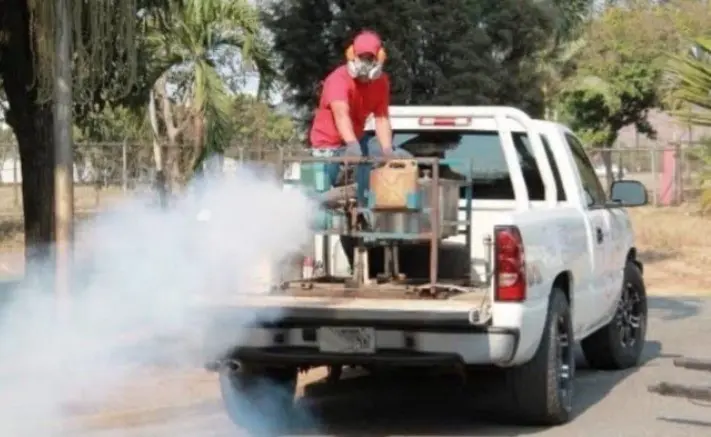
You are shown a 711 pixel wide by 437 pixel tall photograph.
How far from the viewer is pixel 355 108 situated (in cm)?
897

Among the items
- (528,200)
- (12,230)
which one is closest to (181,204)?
(528,200)

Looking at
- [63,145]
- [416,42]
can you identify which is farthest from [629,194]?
[416,42]

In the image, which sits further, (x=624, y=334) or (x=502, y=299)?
(x=624, y=334)

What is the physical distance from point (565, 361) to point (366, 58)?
91.6 inches

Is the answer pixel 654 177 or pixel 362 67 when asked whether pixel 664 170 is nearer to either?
pixel 654 177

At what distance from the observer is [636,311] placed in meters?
11.3

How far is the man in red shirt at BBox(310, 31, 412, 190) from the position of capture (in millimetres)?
8734

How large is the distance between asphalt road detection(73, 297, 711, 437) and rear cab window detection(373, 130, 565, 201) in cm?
152

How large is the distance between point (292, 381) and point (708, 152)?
7532 millimetres

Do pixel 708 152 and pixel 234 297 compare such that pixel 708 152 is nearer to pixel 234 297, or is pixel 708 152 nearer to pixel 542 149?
pixel 542 149

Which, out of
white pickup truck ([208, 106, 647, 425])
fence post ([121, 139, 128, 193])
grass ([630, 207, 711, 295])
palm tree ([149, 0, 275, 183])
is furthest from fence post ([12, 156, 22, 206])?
white pickup truck ([208, 106, 647, 425])

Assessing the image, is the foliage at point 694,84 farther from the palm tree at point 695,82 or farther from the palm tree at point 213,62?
the palm tree at point 213,62

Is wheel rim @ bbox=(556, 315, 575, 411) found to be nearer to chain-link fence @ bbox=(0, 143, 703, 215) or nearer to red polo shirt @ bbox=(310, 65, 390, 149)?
red polo shirt @ bbox=(310, 65, 390, 149)

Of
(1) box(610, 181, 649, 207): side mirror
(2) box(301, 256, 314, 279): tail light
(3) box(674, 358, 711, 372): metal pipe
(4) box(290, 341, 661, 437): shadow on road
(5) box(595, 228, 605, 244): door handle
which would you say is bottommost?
(4) box(290, 341, 661, 437): shadow on road
